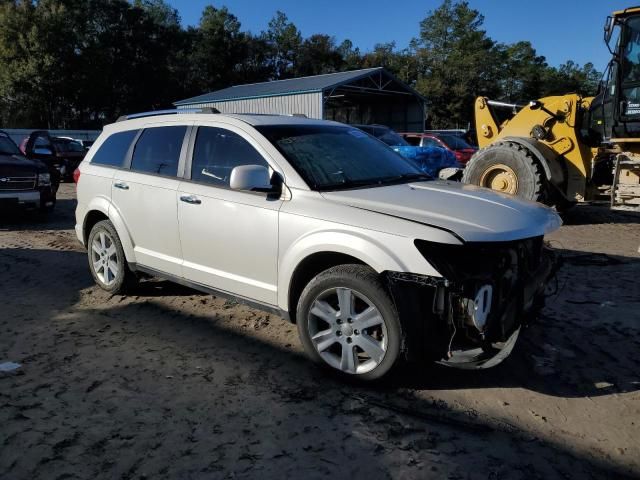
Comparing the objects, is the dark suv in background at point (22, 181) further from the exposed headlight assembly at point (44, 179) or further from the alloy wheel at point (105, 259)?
the alloy wheel at point (105, 259)

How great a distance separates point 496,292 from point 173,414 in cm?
209

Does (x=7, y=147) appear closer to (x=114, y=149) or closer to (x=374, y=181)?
(x=114, y=149)

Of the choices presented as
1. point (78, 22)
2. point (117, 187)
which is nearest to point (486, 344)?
point (117, 187)

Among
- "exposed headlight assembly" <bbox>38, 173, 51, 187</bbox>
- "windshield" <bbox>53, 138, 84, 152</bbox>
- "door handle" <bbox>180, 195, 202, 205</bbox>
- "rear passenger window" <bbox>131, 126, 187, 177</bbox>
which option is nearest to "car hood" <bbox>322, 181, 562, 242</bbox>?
"door handle" <bbox>180, 195, 202, 205</bbox>

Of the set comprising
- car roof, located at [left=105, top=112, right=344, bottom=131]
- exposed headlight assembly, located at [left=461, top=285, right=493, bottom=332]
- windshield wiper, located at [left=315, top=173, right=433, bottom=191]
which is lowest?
exposed headlight assembly, located at [left=461, top=285, right=493, bottom=332]

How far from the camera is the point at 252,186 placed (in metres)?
3.83

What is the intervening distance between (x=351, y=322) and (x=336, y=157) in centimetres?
148

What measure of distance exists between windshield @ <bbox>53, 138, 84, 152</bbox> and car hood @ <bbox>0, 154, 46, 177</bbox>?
973 centimetres

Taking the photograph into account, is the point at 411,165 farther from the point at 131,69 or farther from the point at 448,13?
the point at 448,13

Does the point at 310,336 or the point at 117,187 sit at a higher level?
the point at 117,187

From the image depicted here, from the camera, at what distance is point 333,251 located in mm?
3576

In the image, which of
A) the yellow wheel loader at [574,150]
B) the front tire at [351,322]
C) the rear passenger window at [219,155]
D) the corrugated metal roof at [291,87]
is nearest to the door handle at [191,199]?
the rear passenger window at [219,155]

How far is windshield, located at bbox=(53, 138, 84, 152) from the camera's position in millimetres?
19547

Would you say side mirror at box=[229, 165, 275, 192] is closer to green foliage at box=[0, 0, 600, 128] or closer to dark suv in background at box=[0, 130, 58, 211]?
dark suv in background at box=[0, 130, 58, 211]
